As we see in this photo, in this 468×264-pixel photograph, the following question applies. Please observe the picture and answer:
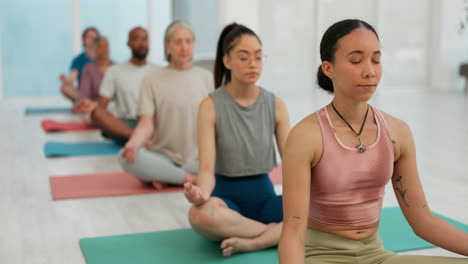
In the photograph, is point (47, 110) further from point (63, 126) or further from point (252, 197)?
point (252, 197)

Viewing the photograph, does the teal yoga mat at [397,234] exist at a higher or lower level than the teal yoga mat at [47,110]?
higher

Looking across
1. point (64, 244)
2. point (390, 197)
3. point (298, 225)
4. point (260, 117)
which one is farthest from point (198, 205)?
point (390, 197)

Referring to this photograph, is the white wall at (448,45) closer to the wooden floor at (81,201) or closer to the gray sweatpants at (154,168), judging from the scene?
the wooden floor at (81,201)

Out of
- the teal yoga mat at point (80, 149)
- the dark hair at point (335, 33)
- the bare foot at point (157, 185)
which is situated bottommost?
the teal yoga mat at point (80, 149)

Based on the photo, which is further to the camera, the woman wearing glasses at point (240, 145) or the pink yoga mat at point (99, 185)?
the pink yoga mat at point (99, 185)

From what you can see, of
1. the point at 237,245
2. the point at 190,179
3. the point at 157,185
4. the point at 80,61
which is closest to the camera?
the point at 190,179

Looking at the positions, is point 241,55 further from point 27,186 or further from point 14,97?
point 14,97

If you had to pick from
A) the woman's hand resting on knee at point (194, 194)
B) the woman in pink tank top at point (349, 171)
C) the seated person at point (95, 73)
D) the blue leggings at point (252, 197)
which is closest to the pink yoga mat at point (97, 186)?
the blue leggings at point (252, 197)

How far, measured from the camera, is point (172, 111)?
3621mm

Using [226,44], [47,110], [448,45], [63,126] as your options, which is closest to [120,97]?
[63,126]

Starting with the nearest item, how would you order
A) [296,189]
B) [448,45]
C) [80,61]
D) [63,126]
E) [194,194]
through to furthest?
[296,189], [194,194], [63,126], [80,61], [448,45]

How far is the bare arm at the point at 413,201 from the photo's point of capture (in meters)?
1.61

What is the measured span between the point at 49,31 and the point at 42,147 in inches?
153

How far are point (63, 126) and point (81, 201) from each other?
118 inches
